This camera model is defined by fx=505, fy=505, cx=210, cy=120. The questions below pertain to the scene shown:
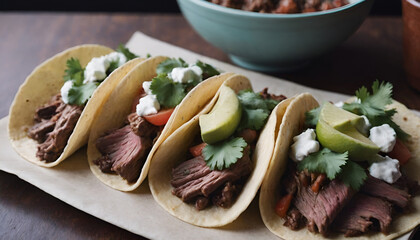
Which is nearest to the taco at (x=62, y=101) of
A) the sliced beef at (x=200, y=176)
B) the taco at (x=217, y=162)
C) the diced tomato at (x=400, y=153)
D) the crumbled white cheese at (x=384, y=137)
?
the taco at (x=217, y=162)

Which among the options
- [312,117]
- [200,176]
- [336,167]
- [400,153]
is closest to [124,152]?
[200,176]

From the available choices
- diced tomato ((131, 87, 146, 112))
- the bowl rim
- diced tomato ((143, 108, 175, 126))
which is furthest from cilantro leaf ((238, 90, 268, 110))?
the bowl rim

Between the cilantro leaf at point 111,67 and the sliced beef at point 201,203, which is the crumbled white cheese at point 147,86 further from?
the sliced beef at point 201,203

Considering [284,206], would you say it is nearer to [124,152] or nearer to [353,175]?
[353,175]

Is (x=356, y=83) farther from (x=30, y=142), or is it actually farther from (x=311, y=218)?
(x=30, y=142)

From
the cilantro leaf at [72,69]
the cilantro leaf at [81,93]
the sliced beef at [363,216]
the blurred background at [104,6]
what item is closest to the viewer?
the sliced beef at [363,216]
